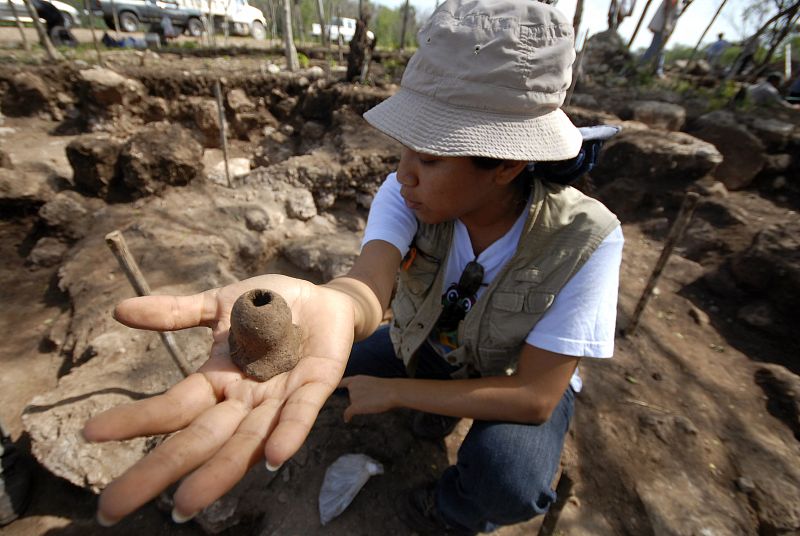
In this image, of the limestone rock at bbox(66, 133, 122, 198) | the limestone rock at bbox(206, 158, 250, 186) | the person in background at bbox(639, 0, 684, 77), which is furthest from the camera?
the person in background at bbox(639, 0, 684, 77)

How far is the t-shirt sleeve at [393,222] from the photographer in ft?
6.03

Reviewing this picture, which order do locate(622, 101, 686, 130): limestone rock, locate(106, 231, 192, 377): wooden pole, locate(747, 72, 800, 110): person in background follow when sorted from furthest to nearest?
1. locate(747, 72, 800, 110): person in background
2. locate(622, 101, 686, 130): limestone rock
3. locate(106, 231, 192, 377): wooden pole

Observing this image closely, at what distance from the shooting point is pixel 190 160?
205 inches

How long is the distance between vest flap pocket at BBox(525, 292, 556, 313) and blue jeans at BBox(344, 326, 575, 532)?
557 mm

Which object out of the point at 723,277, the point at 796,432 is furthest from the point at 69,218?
the point at 723,277

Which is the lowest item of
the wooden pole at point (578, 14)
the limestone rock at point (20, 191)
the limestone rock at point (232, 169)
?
the limestone rock at point (232, 169)

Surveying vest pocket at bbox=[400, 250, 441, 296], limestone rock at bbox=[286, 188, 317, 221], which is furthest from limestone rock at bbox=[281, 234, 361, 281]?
vest pocket at bbox=[400, 250, 441, 296]

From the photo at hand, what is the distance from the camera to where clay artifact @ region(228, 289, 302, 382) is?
1.29 m

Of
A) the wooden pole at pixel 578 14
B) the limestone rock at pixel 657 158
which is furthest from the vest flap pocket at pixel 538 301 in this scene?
the limestone rock at pixel 657 158

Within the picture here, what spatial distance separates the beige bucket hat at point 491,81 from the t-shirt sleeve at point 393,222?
612 millimetres

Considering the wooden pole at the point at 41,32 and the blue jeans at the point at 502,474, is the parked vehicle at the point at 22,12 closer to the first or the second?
the wooden pole at the point at 41,32

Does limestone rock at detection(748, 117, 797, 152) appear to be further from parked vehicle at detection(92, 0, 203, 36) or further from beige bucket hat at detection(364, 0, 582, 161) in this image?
parked vehicle at detection(92, 0, 203, 36)

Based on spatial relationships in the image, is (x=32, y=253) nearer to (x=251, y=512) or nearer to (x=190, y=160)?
(x=190, y=160)

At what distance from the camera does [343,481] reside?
217 centimetres
